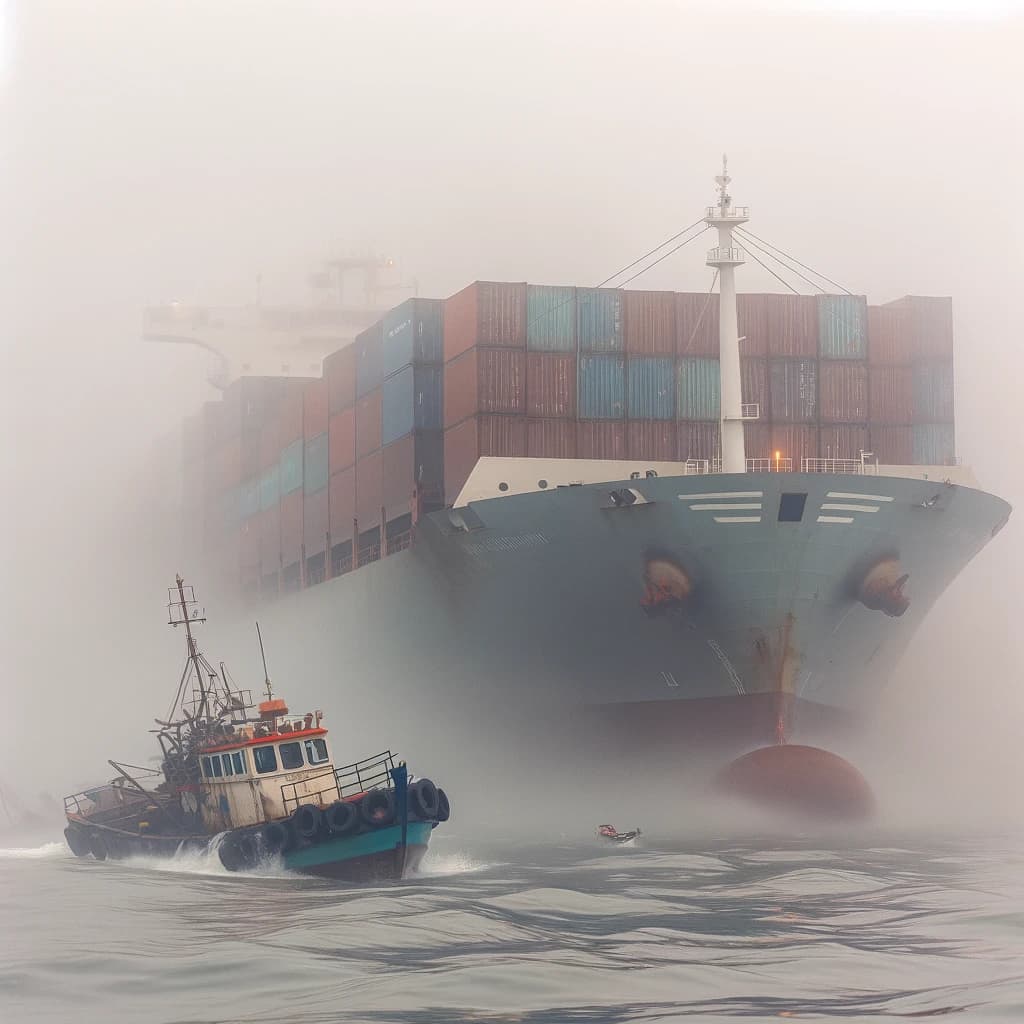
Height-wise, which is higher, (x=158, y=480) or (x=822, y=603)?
(x=158, y=480)

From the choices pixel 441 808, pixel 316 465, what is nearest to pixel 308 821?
pixel 441 808

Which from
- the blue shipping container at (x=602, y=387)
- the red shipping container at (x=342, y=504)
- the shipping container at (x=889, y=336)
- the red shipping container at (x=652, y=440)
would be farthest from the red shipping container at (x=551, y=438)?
the red shipping container at (x=342, y=504)

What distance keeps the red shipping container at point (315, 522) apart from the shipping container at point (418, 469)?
647 cm

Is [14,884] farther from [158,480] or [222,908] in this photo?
[158,480]

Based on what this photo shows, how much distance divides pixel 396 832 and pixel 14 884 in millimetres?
A: 6758

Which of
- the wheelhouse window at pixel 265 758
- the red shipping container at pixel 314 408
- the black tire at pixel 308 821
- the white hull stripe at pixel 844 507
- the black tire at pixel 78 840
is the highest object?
the red shipping container at pixel 314 408

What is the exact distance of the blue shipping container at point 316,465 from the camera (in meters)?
48.7

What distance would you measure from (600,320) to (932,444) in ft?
30.7

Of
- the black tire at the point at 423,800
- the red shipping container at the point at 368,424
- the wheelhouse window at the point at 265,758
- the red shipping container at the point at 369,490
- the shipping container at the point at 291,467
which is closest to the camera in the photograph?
the black tire at the point at 423,800

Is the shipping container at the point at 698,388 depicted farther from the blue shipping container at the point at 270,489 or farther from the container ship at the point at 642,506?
the blue shipping container at the point at 270,489

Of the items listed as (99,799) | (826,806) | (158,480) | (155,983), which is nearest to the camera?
(155,983)

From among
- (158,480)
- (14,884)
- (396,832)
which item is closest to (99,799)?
(14,884)

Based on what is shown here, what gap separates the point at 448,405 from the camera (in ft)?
134

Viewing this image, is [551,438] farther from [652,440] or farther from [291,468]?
[291,468]
